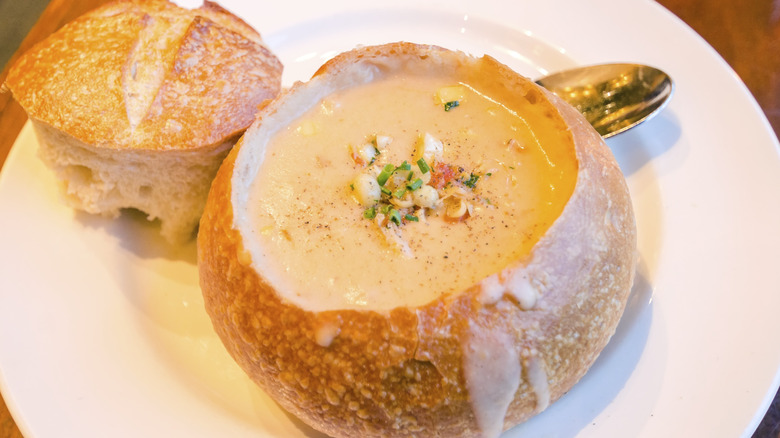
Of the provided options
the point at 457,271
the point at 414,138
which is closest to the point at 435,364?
the point at 457,271

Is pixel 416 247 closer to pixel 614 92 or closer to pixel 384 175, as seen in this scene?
pixel 384 175

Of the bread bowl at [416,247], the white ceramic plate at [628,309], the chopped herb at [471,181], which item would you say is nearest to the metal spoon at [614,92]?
the white ceramic plate at [628,309]

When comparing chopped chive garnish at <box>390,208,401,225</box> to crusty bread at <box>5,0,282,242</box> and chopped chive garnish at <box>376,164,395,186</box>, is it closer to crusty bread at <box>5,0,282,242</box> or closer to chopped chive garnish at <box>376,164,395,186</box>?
chopped chive garnish at <box>376,164,395,186</box>

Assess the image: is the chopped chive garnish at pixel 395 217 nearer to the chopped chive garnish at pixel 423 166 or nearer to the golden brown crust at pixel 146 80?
the chopped chive garnish at pixel 423 166

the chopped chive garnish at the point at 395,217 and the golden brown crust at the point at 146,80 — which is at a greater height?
the golden brown crust at the point at 146,80

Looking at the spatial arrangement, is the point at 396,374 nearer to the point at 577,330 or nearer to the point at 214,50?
the point at 577,330

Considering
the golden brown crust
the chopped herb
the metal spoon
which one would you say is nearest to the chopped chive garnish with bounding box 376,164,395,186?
the chopped herb
